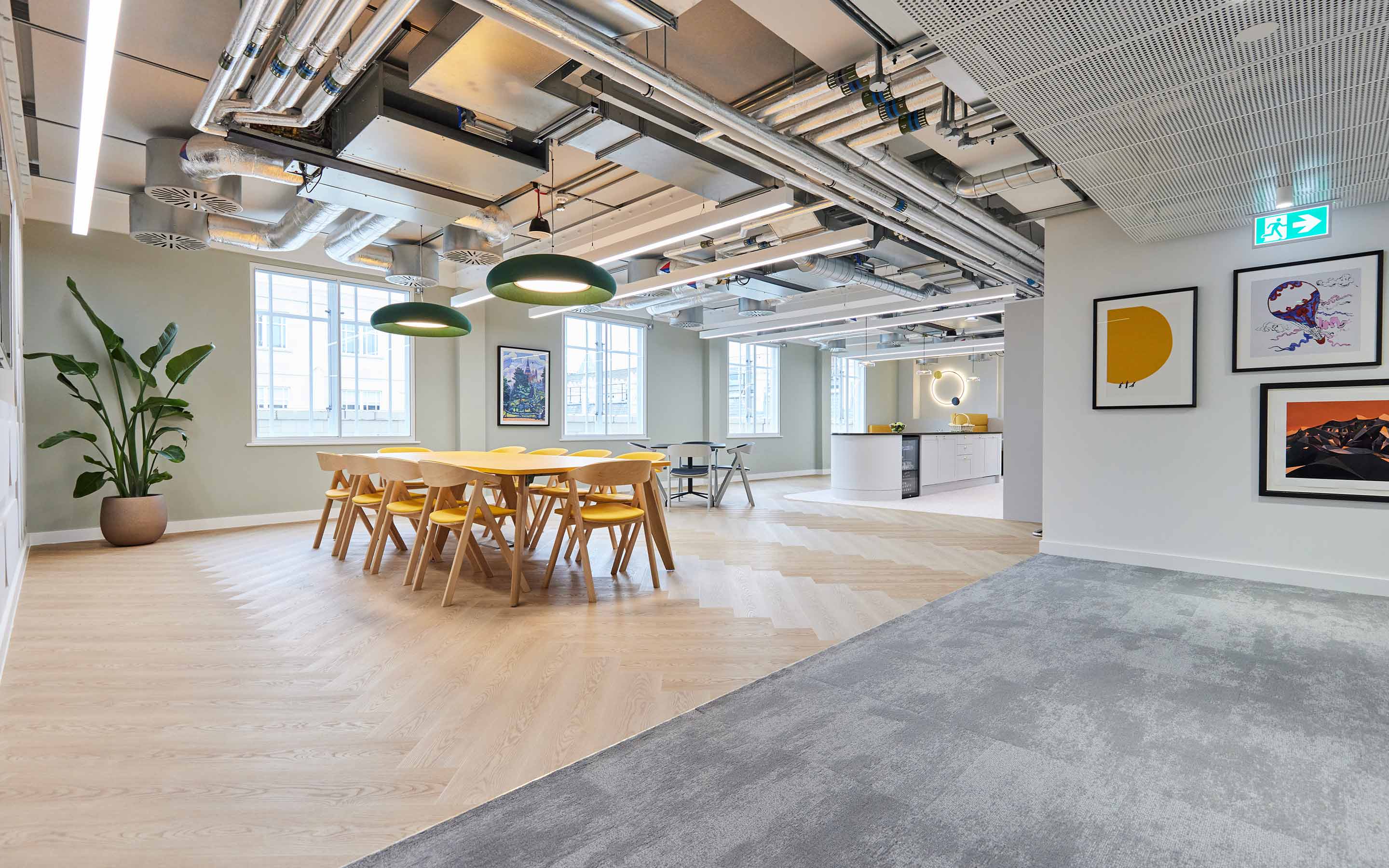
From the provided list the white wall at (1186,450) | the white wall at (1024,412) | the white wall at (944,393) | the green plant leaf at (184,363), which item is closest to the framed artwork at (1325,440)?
the white wall at (1186,450)

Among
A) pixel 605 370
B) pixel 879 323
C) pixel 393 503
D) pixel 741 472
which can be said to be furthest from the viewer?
pixel 605 370

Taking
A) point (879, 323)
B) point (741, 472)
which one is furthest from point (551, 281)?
point (879, 323)

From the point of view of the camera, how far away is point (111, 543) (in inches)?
224

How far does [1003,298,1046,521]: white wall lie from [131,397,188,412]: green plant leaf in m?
8.14

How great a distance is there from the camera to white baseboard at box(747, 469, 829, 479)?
12.0 meters

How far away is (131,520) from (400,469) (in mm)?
3276

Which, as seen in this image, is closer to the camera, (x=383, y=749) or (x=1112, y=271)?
(x=383, y=749)

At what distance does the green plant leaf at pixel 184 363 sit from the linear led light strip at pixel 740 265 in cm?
319

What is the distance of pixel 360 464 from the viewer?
15.6 ft

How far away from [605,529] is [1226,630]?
15.9 feet

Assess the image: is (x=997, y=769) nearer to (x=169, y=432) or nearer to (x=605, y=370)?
(x=169, y=432)

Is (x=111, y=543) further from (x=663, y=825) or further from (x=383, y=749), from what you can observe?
(x=663, y=825)

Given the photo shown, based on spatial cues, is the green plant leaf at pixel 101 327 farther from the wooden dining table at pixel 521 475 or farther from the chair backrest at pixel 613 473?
the chair backrest at pixel 613 473

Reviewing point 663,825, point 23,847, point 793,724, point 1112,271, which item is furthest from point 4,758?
point 1112,271
